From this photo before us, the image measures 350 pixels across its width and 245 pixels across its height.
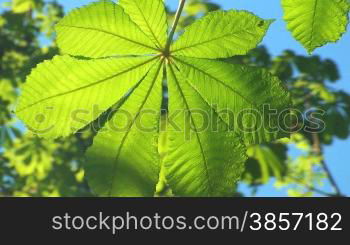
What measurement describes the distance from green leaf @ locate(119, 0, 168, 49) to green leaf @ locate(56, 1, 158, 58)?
0.02 meters

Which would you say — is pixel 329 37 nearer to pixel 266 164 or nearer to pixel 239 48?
pixel 239 48

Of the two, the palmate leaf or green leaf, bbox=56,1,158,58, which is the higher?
green leaf, bbox=56,1,158,58

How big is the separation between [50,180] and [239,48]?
19.6ft

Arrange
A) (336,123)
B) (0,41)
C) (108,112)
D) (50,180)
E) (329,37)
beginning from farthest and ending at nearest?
(0,41)
(50,180)
(336,123)
(108,112)
(329,37)

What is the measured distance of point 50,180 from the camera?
6.80 meters

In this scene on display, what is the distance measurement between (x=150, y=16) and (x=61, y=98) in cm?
28

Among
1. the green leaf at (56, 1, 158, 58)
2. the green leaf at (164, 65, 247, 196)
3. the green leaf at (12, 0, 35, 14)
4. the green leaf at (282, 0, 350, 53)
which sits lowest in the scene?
the green leaf at (164, 65, 247, 196)

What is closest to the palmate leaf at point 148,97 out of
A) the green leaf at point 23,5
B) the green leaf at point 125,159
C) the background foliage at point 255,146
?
the green leaf at point 125,159

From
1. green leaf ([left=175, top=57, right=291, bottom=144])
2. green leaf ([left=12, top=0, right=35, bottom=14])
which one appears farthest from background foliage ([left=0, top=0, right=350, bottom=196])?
green leaf ([left=175, top=57, right=291, bottom=144])

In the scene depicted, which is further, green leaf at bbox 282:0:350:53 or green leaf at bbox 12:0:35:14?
green leaf at bbox 12:0:35:14

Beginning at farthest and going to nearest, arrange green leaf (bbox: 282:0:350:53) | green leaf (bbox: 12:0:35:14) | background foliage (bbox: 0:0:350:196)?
green leaf (bbox: 12:0:35:14)
background foliage (bbox: 0:0:350:196)
green leaf (bbox: 282:0:350:53)

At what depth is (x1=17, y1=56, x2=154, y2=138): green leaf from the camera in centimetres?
116

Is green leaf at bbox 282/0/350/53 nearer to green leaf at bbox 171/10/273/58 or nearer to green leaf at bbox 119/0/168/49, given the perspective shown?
green leaf at bbox 171/10/273/58

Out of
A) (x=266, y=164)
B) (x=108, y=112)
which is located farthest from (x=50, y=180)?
(x=108, y=112)
